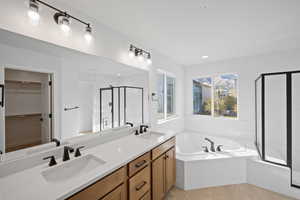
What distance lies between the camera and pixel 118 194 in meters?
1.08

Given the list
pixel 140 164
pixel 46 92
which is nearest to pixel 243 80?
pixel 140 164

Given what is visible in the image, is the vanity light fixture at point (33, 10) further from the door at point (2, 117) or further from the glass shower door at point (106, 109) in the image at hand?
the glass shower door at point (106, 109)

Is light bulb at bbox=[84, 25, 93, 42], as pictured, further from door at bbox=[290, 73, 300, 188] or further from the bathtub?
door at bbox=[290, 73, 300, 188]

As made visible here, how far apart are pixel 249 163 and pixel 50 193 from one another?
2775 millimetres

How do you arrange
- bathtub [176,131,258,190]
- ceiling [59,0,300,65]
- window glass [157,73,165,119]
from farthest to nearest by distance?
window glass [157,73,165,119] < bathtub [176,131,258,190] < ceiling [59,0,300,65]

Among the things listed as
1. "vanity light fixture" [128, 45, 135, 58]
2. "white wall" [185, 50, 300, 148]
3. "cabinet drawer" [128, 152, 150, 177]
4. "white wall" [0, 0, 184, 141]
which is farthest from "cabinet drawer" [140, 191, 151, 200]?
"white wall" [185, 50, 300, 148]

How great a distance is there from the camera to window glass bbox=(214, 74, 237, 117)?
11.1ft

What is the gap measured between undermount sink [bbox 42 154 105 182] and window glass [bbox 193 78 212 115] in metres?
3.30

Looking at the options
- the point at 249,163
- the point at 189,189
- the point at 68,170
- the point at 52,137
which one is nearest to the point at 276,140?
the point at 249,163

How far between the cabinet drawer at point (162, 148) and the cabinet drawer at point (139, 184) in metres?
0.18

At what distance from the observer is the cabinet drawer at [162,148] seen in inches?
62.2

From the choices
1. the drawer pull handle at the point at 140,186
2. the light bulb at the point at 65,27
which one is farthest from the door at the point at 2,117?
the drawer pull handle at the point at 140,186

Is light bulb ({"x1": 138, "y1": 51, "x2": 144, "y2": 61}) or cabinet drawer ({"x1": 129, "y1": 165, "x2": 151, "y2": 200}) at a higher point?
light bulb ({"x1": 138, "y1": 51, "x2": 144, "y2": 61})

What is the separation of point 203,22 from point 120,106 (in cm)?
160
